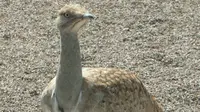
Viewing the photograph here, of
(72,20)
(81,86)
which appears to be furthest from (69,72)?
(72,20)

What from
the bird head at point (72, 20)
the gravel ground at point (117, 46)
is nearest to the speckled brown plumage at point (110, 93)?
the bird head at point (72, 20)

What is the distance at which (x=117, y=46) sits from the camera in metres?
6.11

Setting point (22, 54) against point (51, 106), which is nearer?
point (51, 106)

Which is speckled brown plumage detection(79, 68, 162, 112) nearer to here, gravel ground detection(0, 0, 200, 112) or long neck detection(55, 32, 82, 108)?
long neck detection(55, 32, 82, 108)

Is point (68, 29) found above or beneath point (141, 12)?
above

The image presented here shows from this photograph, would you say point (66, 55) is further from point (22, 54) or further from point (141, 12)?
point (141, 12)

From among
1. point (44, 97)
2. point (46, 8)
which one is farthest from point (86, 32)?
point (44, 97)

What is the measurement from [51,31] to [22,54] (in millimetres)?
623

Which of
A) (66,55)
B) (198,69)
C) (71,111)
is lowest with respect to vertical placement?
(198,69)

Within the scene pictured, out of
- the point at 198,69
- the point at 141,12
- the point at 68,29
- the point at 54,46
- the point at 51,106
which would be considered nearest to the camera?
the point at 68,29

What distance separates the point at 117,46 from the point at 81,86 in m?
2.50

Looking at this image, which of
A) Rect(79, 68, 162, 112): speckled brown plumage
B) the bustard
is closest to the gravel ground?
Rect(79, 68, 162, 112): speckled brown plumage

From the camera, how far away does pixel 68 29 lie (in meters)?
3.47

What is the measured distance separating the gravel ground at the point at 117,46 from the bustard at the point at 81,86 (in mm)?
1205
